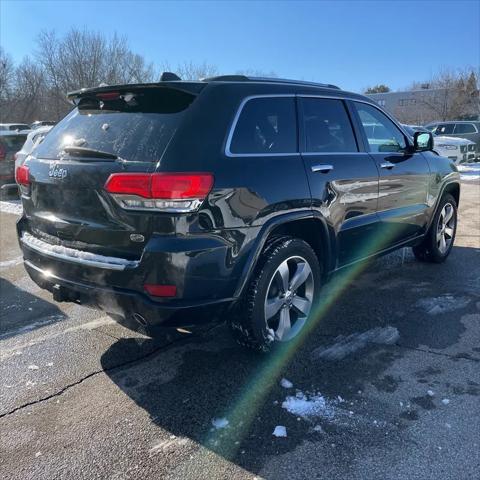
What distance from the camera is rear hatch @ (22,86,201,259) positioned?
113 inches

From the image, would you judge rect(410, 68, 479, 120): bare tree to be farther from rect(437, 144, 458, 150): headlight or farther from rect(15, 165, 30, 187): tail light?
rect(15, 165, 30, 187): tail light

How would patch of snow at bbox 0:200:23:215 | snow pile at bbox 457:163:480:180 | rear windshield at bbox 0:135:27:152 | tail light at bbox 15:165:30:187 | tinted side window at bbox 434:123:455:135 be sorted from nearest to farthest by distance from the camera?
tail light at bbox 15:165:30:187 < patch of snow at bbox 0:200:23:215 < rear windshield at bbox 0:135:27:152 < snow pile at bbox 457:163:480:180 < tinted side window at bbox 434:123:455:135

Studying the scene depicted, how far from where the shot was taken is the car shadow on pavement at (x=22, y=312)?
434 cm

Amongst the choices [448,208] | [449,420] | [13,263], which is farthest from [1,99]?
[449,420]

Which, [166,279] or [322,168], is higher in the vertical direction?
[322,168]

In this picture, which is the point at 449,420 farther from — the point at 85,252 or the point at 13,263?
the point at 13,263

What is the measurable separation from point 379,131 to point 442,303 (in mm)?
1734

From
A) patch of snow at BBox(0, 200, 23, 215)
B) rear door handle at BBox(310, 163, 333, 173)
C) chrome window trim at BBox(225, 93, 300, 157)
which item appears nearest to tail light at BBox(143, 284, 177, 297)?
chrome window trim at BBox(225, 93, 300, 157)

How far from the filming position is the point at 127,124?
315 centimetres

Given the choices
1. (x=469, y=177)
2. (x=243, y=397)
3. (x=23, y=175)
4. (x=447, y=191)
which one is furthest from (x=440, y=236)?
(x=469, y=177)

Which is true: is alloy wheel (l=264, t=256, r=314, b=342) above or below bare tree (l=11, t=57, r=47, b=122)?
below

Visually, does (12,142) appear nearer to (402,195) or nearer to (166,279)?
(402,195)

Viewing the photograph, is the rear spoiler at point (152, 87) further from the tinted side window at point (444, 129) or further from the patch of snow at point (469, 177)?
the tinted side window at point (444, 129)

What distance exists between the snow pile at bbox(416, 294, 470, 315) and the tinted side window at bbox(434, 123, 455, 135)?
18817mm
